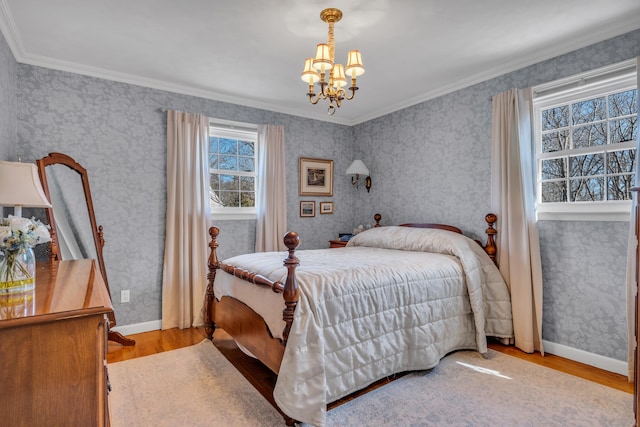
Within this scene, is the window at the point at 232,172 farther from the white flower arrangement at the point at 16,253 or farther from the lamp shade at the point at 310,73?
the white flower arrangement at the point at 16,253

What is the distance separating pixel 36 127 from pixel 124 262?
4.59 feet

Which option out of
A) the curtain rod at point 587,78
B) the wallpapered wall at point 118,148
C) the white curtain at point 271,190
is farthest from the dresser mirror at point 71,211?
the curtain rod at point 587,78

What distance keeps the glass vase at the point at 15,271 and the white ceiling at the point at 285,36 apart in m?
1.73

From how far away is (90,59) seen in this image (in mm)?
2990

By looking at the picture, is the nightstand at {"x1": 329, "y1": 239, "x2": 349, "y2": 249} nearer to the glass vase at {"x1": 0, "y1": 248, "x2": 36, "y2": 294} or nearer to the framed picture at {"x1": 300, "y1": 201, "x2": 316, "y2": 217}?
the framed picture at {"x1": 300, "y1": 201, "x2": 316, "y2": 217}

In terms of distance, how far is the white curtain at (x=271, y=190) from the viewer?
4070 millimetres

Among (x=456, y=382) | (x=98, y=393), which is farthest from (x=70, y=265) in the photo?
(x=456, y=382)

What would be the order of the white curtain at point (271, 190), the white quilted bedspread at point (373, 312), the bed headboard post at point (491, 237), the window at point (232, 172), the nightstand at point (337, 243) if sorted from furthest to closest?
1. the nightstand at point (337, 243)
2. the white curtain at point (271, 190)
3. the window at point (232, 172)
4. the bed headboard post at point (491, 237)
5. the white quilted bedspread at point (373, 312)

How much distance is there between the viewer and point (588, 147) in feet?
9.04

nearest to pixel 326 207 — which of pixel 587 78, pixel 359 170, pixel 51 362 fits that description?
pixel 359 170

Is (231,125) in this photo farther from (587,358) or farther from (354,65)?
(587,358)

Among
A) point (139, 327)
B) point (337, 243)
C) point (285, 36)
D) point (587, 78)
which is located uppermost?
point (285, 36)

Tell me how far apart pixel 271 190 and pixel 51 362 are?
125 inches

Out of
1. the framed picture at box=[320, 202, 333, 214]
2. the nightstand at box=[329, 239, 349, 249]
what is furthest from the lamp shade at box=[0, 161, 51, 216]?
the framed picture at box=[320, 202, 333, 214]
